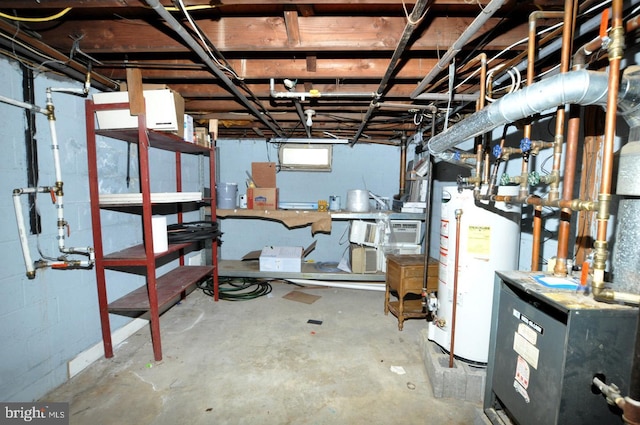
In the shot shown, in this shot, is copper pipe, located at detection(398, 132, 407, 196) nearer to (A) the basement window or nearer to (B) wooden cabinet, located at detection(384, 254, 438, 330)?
(A) the basement window

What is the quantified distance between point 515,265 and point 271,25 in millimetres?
2171

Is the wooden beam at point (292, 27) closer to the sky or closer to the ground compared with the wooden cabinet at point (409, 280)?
closer to the sky

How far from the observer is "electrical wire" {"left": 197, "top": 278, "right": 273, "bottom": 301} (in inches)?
134

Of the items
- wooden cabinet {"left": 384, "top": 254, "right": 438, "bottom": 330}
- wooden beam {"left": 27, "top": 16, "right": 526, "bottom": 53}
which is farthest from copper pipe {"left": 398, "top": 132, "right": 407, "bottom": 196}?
wooden beam {"left": 27, "top": 16, "right": 526, "bottom": 53}

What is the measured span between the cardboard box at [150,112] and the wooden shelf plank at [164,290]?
1.38 meters

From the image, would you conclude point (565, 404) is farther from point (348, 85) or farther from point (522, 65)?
point (348, 85)

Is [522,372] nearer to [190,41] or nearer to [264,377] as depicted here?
[264,377]

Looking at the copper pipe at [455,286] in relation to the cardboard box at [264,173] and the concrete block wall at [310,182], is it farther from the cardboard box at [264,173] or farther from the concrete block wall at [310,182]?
the cardboard box at [264,173]

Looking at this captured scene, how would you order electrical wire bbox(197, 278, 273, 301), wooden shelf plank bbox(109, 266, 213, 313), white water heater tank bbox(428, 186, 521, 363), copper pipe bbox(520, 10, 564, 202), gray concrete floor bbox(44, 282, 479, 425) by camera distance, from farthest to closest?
electrical wire bbox(197, 278, 273, 301) < wooden shelf plank bbox(109, 266, 213, 313) < white water heater tank bbox(428, 186, 521, 363) < gray concrete floor bbox(44, 282, 479, 425) < copper pipe bbox(520, 10, 564, 202)

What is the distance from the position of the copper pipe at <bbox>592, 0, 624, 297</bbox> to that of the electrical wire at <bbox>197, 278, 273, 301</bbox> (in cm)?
319

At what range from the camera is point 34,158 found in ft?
5.57

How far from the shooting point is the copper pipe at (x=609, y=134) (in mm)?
953

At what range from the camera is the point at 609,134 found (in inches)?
38.4

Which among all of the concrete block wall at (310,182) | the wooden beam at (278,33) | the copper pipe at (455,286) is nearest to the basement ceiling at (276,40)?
the wooden beam at (278,33)
